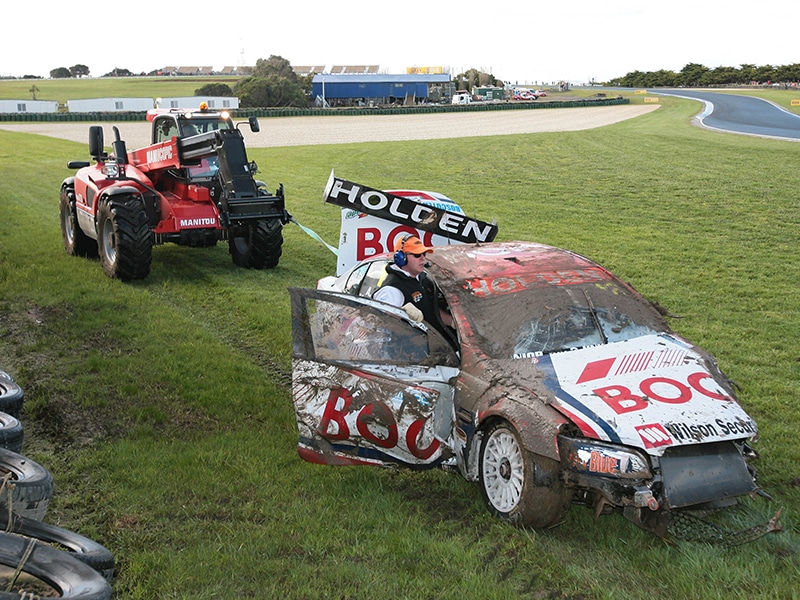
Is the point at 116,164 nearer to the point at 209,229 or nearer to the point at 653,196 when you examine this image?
the point at 209,229

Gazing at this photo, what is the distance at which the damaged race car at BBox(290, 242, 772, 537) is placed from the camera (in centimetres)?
505

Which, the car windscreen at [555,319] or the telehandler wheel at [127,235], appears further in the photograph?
the telehandler wheel at [127,235]

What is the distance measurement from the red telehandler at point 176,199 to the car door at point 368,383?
6329 mm

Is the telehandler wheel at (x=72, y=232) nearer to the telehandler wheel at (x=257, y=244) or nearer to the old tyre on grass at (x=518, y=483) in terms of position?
the telehandler wheel at (x=257, y=244)

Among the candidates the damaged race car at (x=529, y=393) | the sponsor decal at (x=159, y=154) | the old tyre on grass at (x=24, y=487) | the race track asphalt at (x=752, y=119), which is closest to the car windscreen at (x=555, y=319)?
the damaged race car at (x=529, y=393)

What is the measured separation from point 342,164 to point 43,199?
11.6 metres

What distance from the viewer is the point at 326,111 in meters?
69.5

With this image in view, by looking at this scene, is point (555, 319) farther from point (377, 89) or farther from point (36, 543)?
point (377, 89)

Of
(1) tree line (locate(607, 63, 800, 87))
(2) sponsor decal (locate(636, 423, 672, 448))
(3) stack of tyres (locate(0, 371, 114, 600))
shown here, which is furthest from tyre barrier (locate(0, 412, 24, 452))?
(1) tree line (locate(607, 63, 800, 87))

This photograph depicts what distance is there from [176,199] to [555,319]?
8.85 m

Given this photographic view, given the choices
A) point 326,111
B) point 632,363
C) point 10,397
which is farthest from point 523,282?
point 326,111

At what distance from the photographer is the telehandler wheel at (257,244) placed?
1358 cm

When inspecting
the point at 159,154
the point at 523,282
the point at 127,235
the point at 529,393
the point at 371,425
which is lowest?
the point at 371,425

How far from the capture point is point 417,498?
595 centimetres
